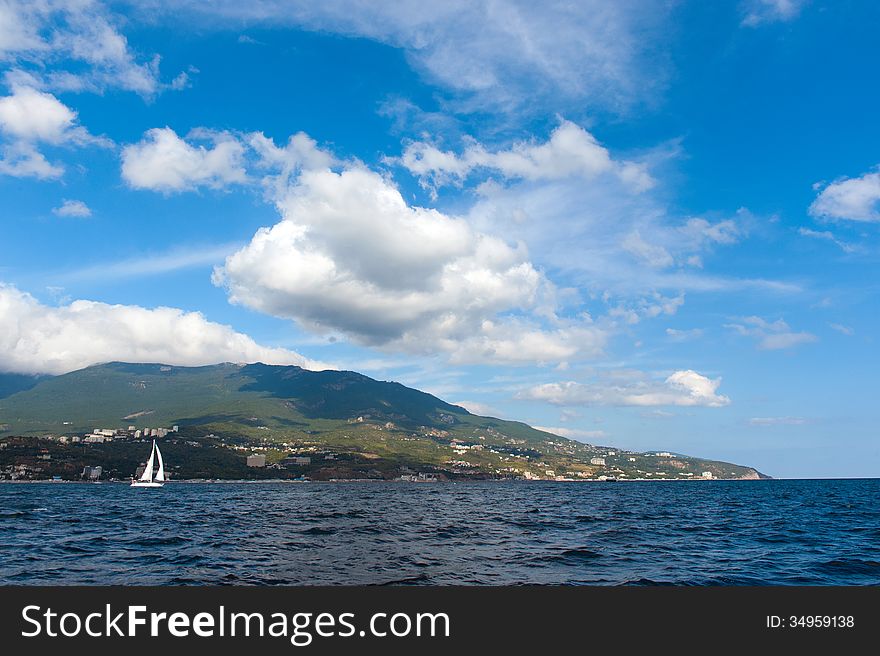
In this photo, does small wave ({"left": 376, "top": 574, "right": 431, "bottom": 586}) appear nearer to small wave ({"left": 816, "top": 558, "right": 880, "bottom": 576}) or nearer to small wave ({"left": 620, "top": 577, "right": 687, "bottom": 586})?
small wave ({"left": 620, "top": 577, "right": 687, "bottom": 586})

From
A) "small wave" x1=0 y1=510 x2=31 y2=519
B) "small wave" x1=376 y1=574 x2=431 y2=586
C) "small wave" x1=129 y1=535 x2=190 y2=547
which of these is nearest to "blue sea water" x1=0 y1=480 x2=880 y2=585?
"small wave" x1=376 y1=574 x2=431 y2=586

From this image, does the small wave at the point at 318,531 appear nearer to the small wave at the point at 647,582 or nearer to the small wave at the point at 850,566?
the small wave at the point at 647,582

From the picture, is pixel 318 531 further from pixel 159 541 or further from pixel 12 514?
pixel 12 514

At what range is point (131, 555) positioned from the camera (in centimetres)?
4169

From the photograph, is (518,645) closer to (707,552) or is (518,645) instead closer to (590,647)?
(590,647)

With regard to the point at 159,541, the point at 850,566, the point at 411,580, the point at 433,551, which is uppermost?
the point at 411,580

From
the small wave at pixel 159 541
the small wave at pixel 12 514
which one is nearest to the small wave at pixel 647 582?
the small wave at pixel 159 541

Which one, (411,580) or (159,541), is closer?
(411,580)

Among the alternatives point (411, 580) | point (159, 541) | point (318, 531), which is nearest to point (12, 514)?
point (159, 541)

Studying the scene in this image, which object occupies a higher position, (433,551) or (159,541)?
(433,551)

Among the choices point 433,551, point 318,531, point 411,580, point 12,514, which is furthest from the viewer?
point 12,514

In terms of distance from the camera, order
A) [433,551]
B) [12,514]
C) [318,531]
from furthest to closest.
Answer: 1. [12,514]
2. [318,531]
3. [433,551]

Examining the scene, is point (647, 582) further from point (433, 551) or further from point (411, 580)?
point (433, 551)

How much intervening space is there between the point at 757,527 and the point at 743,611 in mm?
59460
